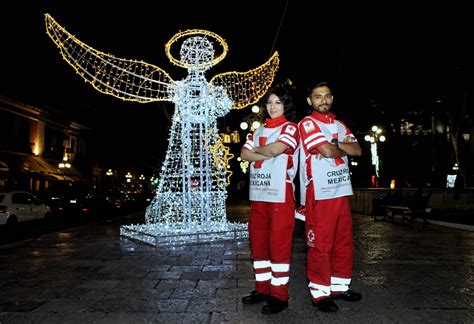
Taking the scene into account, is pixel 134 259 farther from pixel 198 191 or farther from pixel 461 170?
pixel 461 170

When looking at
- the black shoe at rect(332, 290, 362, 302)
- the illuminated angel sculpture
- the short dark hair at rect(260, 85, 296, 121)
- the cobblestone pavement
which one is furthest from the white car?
the black shoe at rect(332, 290, 362, 302)

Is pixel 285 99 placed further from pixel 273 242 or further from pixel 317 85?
pixel 273 242

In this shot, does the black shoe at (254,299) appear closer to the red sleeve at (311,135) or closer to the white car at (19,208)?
the red sleeve at (311,135)

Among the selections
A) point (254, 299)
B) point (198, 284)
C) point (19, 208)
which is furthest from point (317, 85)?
point (19, 208)

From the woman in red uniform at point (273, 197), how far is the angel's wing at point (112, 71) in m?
5.04

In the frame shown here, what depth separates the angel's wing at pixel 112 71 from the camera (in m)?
8.46

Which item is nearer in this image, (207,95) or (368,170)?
(207,95)

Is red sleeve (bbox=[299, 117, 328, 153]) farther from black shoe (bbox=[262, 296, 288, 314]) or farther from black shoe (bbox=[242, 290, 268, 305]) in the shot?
black shoe (bbox=[242, 290, 268, 305])

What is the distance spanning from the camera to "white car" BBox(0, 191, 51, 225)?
16.2 m

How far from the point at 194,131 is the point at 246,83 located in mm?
1549

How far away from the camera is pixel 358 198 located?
73.4 feet

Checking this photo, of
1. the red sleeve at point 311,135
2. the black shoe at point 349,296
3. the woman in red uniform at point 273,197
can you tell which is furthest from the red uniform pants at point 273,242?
the black shoe at point 349,296

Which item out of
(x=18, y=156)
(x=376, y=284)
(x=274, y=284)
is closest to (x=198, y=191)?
(x=376, y=284)

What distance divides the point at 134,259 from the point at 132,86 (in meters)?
3.50
